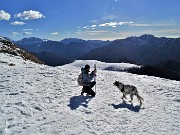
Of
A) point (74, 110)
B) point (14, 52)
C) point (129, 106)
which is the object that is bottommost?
point (129, 106)

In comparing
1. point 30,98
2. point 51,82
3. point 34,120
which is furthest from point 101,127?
point 51,82

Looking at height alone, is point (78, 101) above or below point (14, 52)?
below

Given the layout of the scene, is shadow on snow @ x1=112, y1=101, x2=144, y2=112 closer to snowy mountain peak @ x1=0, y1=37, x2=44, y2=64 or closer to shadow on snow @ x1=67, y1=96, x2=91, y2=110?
shadow on snow @ x1=67, y1=96, x2=91, y2=110

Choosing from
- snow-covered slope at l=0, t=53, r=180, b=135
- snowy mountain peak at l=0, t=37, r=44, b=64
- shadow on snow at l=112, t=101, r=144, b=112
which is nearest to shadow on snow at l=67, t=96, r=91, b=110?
snow-covered slope at l=0, t=53, r=180, b=135

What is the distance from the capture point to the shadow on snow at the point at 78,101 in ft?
50.9

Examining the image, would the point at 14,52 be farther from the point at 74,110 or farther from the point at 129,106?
the point at 74,110

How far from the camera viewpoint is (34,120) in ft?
41.9

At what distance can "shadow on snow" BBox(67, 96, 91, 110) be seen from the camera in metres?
15.5

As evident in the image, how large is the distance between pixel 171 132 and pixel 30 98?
8.60 m

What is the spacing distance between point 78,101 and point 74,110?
1.85 metres

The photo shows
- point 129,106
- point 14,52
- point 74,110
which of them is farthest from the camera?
point 14,52

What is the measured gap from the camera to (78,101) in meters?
16.6

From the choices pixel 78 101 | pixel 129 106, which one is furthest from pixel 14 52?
pixel 129 106

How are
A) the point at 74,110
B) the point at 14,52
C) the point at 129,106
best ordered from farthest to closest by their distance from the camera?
the point at 14,52, the point at 129,106, the point at 74,110
